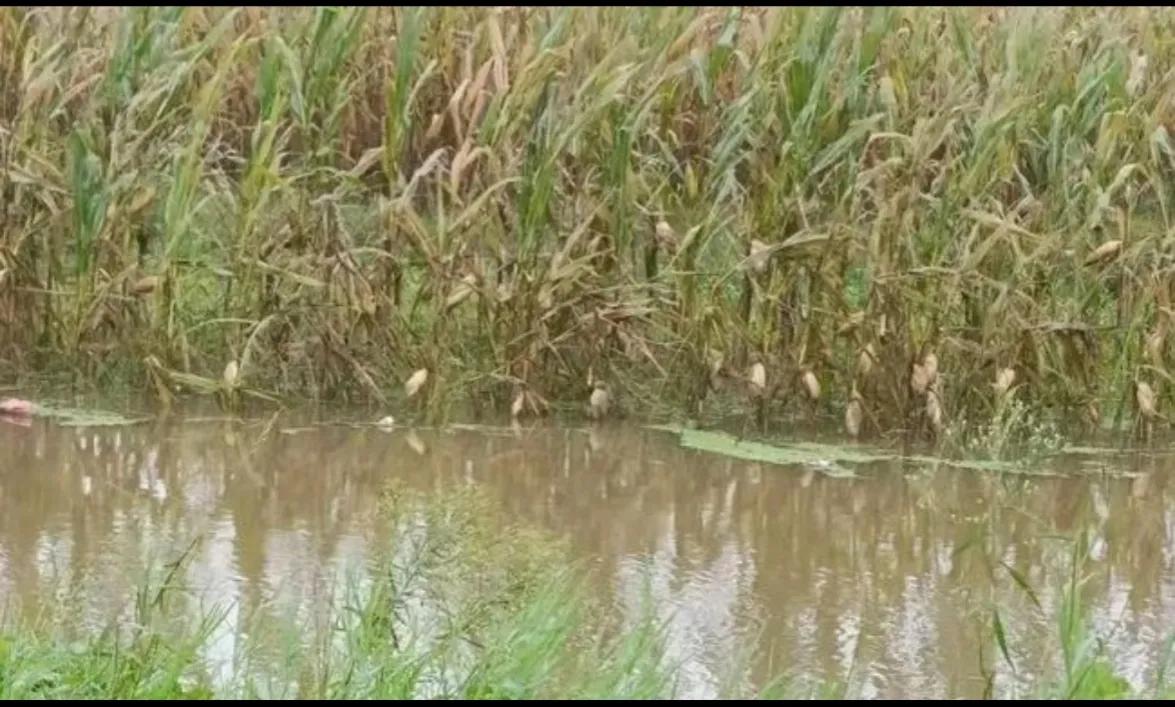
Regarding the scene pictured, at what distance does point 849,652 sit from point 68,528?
6.15ft

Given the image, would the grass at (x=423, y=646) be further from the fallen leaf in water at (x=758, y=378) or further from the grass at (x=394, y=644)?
the fallen leaf in water at (x=758, y=378)

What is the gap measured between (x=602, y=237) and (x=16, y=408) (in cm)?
168

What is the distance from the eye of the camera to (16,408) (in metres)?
6.04

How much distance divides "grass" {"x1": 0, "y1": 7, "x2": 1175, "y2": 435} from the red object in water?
239 millimetres

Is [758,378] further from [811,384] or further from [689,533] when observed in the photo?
[689,533]

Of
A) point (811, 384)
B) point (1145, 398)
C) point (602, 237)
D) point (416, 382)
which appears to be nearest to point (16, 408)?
point (416, 382)

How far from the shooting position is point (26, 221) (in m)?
6.21

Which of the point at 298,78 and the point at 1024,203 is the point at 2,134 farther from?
the point at 1024,203

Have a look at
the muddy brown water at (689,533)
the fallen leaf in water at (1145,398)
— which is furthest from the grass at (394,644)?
the fallen leaf in water at (1145,398)

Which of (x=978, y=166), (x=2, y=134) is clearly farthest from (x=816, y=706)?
(x=2, y=134)

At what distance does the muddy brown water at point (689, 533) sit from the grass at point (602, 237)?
25cm

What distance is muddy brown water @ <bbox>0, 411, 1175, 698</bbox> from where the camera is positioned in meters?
4.55

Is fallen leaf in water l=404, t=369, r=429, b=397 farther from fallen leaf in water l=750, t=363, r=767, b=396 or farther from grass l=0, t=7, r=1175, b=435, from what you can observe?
fallen leaf in water l=750, t=363, r=767, b=396

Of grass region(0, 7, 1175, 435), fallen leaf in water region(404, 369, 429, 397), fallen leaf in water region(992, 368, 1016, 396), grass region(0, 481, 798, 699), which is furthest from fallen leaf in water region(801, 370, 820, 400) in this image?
grass region(0, 481, 798, 699)
